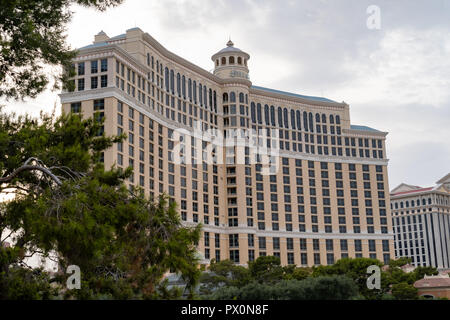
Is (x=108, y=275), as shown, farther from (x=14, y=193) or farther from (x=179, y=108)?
(x=179, y=108)

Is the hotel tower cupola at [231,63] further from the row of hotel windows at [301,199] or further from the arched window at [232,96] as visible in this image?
the row of hotel windows at [301,199]

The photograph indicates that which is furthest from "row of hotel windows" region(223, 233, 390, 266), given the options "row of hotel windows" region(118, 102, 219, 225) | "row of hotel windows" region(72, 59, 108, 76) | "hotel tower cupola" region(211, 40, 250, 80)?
"row of hotel windows" region(72, 59, 108, 76)

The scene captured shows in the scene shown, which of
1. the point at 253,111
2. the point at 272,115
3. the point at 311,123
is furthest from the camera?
the point at 311,123

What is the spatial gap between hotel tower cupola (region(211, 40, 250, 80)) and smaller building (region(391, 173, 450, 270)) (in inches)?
2891

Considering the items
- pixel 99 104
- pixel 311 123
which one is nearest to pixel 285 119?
pixel 311 123

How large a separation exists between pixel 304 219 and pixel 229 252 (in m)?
22.5

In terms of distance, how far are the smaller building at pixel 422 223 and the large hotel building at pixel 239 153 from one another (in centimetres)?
4038

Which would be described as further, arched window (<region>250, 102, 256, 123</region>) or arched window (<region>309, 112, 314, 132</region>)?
arched window (<region>309, 112, 314, 132</region>)

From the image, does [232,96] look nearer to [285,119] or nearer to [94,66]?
[285,119]

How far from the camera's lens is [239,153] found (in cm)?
10562

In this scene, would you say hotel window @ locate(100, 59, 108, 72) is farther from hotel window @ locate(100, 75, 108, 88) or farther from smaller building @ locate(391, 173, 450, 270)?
smaller building @ locate(391, 173, 450, 270)

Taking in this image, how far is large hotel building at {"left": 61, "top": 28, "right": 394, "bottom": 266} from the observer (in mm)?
80812

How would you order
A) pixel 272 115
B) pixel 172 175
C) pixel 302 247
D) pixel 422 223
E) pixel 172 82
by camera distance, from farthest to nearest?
pixel 422 223 < pixel 272 115 < pixel 302 247 < pixel 172 82 < pixel 172 175

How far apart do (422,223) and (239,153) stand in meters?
87.4
